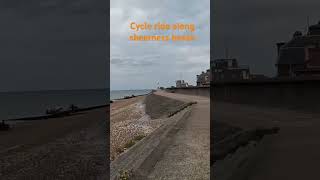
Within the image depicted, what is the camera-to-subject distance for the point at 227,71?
5512 inches

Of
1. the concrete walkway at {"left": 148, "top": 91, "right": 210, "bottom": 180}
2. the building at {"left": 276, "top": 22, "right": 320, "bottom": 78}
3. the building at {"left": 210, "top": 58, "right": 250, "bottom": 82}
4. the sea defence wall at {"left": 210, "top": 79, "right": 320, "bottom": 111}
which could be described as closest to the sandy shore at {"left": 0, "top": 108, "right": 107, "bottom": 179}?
the concrete walkway at {"left": 148, "top": 91, "right": 210, "bottom": 180}

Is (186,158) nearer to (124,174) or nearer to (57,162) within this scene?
(124,174)

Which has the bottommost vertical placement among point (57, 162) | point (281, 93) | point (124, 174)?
point (57, 162)

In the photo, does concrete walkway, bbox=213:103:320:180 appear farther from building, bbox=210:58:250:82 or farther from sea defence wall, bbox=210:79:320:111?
building, bbox=210:58:250:82

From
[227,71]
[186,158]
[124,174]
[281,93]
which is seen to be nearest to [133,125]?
[281,93]

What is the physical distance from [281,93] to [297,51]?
67568 millimetres

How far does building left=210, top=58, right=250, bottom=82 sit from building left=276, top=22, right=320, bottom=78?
15.3 metres

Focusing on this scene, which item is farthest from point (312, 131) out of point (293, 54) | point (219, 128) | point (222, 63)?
point (222, 63)

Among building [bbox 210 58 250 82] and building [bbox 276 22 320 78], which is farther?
building [bbox 210 58 250 82]

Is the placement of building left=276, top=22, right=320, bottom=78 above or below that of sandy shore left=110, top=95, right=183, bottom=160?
above

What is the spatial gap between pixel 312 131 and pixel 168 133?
647 centimetres

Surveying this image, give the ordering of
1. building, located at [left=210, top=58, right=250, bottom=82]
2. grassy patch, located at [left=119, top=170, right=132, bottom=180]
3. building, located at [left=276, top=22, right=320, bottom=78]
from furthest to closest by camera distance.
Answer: building, located at [left=210, top=58, right=250, bottom=82] → building, located at [left=276, top=22, right=320, bottom=78] → grassy patch, located at [left=119, top=170, right=132, bottom=180]

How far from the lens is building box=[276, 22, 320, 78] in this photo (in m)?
82.9

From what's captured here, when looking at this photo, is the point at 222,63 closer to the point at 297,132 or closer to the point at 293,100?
the point at 293,100
